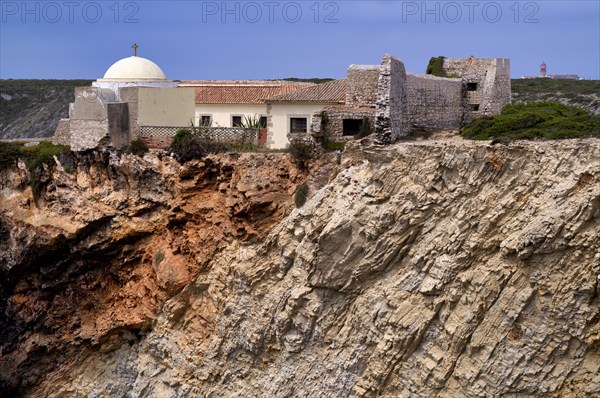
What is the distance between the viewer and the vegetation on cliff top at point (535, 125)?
19125 mm

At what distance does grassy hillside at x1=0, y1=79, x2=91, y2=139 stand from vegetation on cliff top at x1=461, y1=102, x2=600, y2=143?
3371 centimetres

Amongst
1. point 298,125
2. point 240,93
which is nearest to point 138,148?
point 298,125

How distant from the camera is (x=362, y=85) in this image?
77.4 feet

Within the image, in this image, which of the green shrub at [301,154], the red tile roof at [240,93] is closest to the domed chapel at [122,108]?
the red tile roof at [240,93]

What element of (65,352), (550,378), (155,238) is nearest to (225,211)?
(155,238)

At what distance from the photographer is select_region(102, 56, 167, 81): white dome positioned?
27.9 meters

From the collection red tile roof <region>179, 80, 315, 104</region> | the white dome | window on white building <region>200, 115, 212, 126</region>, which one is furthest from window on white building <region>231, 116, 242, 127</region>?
the white dome

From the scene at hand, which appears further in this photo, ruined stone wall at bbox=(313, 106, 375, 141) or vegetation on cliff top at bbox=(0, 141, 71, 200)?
vegetation on cliff top at bbox=(0, 141, 71, 200)

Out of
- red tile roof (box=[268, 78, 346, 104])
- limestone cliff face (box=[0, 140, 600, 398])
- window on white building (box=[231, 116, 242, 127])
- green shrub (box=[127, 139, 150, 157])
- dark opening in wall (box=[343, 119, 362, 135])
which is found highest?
red tile roof (box=[268, 78, 346, 104])

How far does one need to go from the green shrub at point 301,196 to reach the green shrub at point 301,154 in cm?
79

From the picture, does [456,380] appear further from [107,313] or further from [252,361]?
[107,313]

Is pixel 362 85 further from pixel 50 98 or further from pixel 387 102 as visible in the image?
pixel 50 98

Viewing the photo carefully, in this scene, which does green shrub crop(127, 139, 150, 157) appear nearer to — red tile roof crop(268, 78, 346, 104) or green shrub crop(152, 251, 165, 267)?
green shrub crop(152, 251, 165, 267)

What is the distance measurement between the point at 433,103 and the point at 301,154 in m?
4.19
